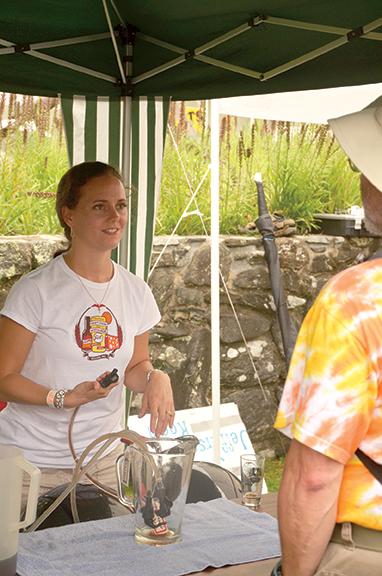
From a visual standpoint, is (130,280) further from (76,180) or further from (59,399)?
(59,399)

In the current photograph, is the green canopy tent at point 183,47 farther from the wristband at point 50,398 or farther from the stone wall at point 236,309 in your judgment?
the stone wall at point 236,309

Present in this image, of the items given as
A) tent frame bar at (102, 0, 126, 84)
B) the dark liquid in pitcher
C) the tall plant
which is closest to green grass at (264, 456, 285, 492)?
the tall plant

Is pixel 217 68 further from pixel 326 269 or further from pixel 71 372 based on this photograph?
pixel 326 269

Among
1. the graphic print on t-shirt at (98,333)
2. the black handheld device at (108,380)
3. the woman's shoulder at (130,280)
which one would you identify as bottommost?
the black handheld device at (108,380)

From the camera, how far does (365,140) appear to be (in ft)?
4.05

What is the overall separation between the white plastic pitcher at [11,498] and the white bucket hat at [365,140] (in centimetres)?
63

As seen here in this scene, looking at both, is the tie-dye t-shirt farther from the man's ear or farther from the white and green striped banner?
the white and green striped banner

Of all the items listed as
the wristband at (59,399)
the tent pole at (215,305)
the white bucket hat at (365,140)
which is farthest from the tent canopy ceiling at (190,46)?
the white bucket hat at (365,140)

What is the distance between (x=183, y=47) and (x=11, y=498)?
235cm

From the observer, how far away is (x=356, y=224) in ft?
20.3

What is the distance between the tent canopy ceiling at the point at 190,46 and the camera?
3012 millimetres

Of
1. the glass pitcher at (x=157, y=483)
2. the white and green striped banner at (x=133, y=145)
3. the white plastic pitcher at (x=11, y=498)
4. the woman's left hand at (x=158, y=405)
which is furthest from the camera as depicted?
the white and green striped banner at (x=133, y=145)

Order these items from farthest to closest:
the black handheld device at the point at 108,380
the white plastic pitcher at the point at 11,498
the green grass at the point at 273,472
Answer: the green grass at the point at 273,472, the black handheld device at the point at 108,380, the white plastic pitcher at the point at 11,498

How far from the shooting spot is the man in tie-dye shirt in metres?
1.10
